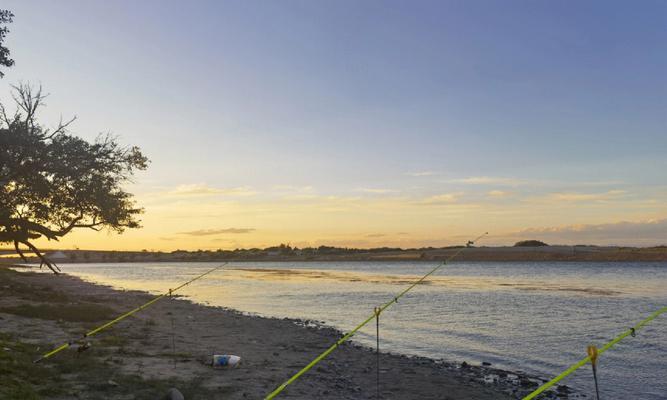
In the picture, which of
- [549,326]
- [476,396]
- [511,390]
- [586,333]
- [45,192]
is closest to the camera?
[476,396]

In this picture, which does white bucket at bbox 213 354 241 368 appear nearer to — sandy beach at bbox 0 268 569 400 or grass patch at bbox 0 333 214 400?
sandy beach at bbox 0 268 569 400

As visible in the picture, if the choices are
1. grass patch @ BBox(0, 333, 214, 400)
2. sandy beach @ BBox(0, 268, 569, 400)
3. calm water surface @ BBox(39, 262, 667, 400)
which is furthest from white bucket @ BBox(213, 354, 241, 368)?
calm water surface @ BBox(39, 262, 667, 400)

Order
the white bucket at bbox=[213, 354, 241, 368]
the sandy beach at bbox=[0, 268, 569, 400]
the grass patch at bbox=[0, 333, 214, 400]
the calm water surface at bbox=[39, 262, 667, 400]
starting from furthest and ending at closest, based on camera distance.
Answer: the calm water surface at bbox=[39, 262, 667, 400] < the white bucket at bbox=[213, 354, 241, 368] < the sandy beach at bbox=[0, 268, 569, 400] < the grass patch at bbox=[0, 333, 214, 400]

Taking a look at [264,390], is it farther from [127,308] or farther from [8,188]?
[8,188]

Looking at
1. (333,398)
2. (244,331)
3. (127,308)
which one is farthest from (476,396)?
(127,308)

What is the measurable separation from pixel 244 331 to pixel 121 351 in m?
7.71

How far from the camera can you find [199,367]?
13344mm

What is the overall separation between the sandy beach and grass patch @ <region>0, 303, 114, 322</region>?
0.17 feet

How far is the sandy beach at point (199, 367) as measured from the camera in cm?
1087

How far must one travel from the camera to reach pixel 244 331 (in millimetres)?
21891

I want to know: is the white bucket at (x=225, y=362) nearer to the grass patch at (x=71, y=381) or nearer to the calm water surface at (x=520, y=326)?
the grass patch at (x=71, y=381)

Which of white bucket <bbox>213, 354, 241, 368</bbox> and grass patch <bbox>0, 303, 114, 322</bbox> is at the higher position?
grass patch <bbox>0, 303, 114, 322</bbox>

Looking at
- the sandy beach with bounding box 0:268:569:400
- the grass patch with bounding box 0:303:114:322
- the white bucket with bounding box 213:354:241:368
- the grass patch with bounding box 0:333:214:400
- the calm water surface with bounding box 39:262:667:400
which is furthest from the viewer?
the grass patch with bounding box 0:303:114:322

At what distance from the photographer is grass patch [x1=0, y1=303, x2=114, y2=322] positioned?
2069 cm
